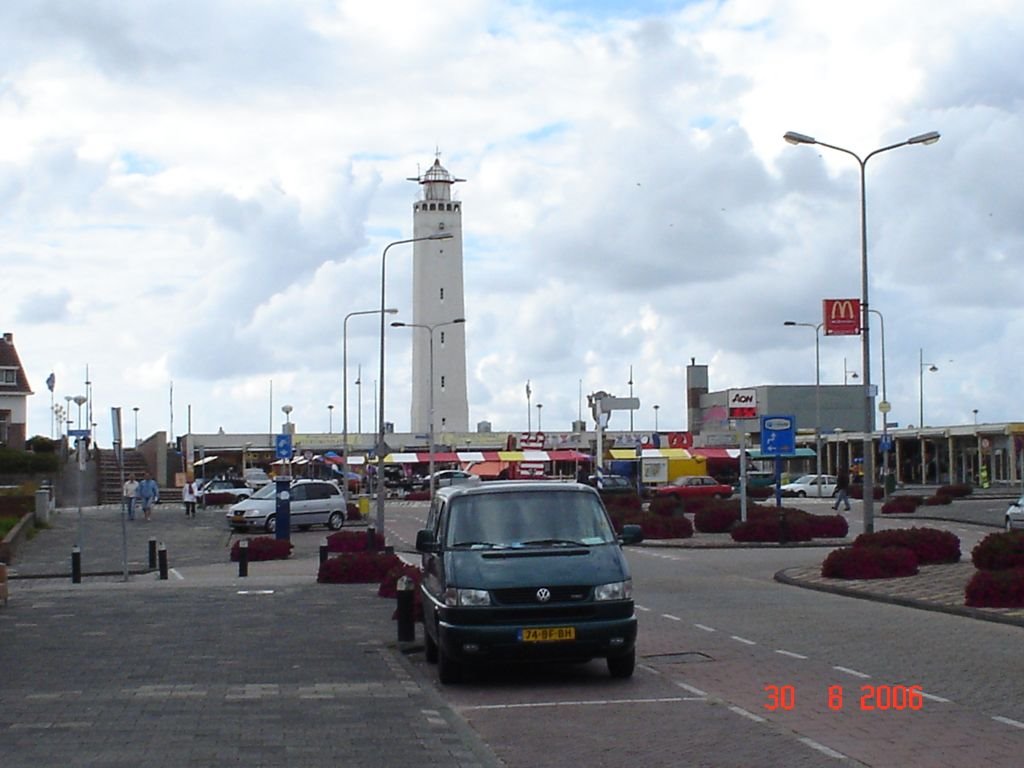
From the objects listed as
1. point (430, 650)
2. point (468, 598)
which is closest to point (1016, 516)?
point (430, 650)

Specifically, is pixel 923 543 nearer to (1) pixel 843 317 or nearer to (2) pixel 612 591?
(1) pixel 843 317

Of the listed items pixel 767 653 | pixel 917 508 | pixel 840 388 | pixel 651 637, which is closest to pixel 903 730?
pixel 767 653

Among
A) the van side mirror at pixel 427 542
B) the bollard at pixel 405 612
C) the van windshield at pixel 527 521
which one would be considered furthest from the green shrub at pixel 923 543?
the van side mirror at pixel 427 542

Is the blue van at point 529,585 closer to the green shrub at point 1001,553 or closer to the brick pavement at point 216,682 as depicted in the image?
the brick pavement at point 216,682

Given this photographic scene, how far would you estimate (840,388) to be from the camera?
116 m

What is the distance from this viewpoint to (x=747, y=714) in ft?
37.9

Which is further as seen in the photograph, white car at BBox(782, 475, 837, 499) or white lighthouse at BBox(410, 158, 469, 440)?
white lighthouse at BBox(410, 158, 469, 440)

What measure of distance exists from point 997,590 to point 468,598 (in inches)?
373

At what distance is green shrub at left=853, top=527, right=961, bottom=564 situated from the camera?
27.5 meters

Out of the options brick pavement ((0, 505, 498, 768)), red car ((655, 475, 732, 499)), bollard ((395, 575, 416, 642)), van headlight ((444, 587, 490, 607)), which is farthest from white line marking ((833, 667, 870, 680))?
red car ((655, 475, 732, 499))

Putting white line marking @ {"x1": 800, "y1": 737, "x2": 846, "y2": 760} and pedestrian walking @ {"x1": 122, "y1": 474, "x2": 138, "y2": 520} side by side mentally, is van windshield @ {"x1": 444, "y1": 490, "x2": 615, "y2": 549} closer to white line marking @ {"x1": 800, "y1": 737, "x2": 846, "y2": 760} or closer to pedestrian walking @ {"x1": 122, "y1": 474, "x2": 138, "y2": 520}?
white line marking @ {"x1": 800, "y1": 737, "x2": 846, "y2": 760}

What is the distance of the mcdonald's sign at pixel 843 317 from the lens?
32938mm

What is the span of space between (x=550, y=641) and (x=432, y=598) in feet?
5.73

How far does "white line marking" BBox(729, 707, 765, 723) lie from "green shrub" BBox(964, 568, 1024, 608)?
897 centimetres
